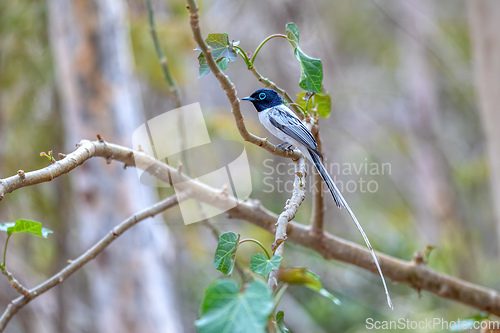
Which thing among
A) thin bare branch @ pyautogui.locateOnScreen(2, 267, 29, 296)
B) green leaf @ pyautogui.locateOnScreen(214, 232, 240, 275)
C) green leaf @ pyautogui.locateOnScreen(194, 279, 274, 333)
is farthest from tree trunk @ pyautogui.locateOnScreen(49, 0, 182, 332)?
green leaf @ pyautogui.locateOnScreen(194, 279, 274, 333)

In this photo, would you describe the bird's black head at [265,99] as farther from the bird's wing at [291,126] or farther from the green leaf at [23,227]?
the green leaf at [23,227]

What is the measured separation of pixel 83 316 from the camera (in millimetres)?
6133

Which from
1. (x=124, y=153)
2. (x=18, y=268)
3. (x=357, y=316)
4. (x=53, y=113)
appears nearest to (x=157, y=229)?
(x=18, y=268)

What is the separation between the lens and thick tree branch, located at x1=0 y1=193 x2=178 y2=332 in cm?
136

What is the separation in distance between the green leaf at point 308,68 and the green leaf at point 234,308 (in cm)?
67

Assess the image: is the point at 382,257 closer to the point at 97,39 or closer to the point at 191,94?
the point at 97,39

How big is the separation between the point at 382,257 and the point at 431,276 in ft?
0.78

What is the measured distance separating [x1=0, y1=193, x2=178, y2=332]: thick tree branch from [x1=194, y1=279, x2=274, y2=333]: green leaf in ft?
2.69

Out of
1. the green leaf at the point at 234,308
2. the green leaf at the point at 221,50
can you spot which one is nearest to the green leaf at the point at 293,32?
the green leaf at the point at 221,50

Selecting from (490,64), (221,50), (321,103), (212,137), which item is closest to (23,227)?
(221,50)

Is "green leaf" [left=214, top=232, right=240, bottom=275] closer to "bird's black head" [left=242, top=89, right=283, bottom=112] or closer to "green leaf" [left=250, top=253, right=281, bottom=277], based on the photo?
"green leaf" [left=250, top=253, right=281, bottom=277]

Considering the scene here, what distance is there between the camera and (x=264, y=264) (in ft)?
3.13

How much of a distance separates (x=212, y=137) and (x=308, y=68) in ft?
10.8

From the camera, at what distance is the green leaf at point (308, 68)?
1.26 metres
